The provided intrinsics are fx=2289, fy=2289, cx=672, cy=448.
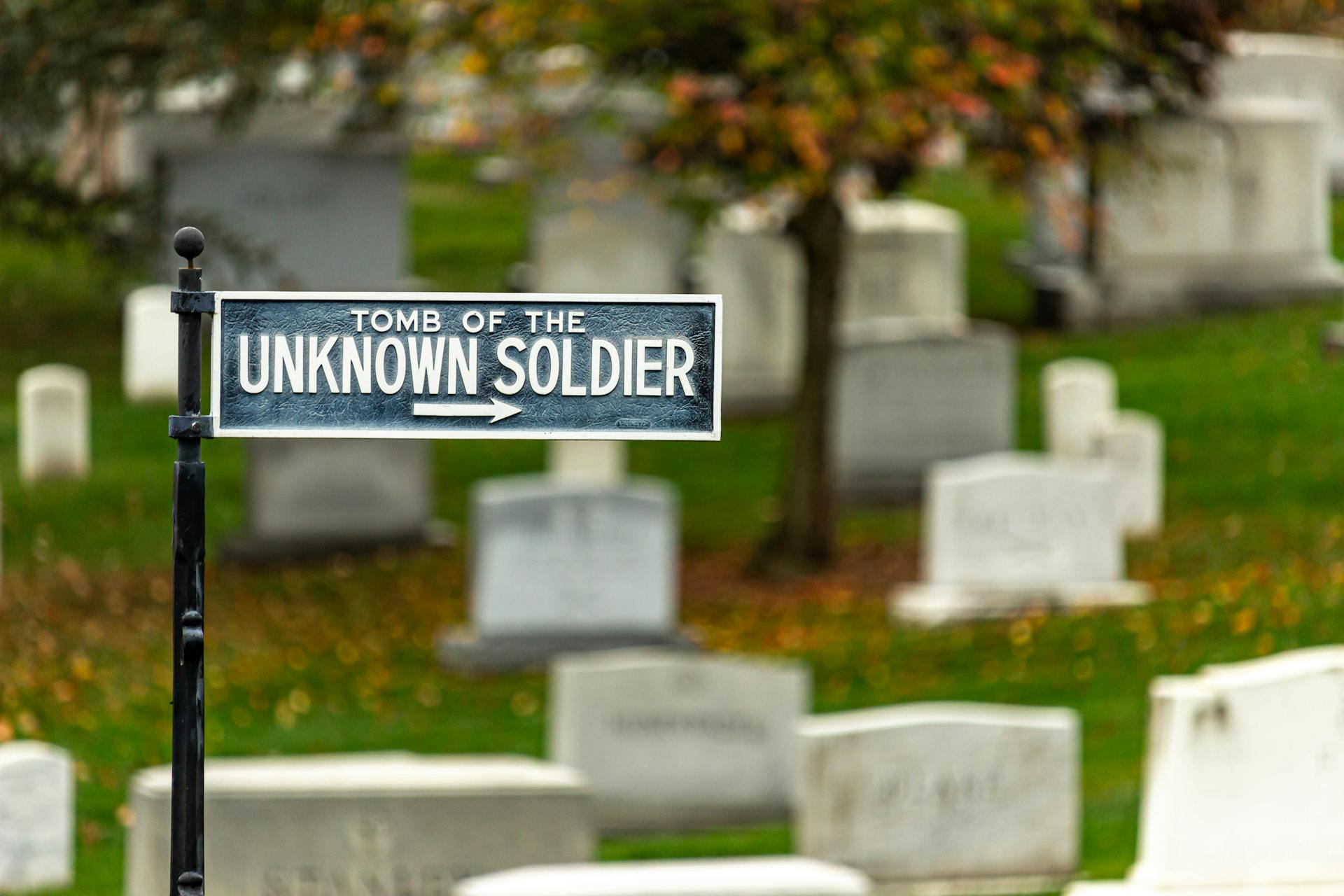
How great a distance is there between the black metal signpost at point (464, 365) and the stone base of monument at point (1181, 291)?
19795mm

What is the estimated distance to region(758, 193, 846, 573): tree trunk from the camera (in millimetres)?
16031

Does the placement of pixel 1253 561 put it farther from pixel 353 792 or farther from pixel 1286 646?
pixel 353 792

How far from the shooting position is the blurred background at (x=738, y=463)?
35.4 ft

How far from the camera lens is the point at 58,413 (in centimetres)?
1866

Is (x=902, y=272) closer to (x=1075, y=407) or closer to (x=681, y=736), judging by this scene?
(x=1075, y=407)

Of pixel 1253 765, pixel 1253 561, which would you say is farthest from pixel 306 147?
pixel 1253 765

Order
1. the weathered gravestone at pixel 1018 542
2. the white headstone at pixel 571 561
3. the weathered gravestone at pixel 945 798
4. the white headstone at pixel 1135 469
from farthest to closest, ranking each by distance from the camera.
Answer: the white headstone at pixel 1135 469 → the weathered gravestone at pixel 1018 542 → the white headstone at pixel 571 561 → the weathered gravestone at pixel 945 798

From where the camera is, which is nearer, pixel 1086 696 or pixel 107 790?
pixel 107 790

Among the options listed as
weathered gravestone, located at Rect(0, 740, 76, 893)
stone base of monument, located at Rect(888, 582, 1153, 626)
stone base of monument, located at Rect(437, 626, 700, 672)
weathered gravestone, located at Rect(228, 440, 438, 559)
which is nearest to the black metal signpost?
weathered gravestone, located at Rect(0, 740, 76, 893)

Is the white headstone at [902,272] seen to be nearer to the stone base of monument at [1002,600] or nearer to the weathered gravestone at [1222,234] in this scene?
the weathered gravestone at [1222,234]

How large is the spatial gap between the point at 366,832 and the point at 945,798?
2.59m

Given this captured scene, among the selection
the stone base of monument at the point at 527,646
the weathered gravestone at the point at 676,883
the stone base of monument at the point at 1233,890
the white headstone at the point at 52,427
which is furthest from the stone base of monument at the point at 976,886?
the white headstone at the point at 52,427

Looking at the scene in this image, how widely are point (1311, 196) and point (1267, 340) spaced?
7.66 feet

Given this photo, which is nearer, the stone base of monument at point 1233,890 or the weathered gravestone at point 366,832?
the weathered gravestone at point 366,832
